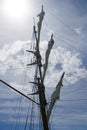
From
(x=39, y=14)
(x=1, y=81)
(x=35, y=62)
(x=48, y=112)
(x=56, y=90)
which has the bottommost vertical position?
(x=1, y=81)

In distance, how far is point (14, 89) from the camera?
46.3 metres

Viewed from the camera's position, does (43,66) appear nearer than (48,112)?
No

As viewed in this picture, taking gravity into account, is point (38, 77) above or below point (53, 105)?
above

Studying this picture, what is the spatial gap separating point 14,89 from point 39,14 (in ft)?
Answer: 95.4

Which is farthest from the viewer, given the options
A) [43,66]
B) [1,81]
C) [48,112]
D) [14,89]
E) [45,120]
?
[43,66]

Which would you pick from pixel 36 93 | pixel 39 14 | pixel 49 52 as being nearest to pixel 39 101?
pixel 36 93

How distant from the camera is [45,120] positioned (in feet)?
193

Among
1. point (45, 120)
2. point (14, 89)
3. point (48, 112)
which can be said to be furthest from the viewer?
point (48, 112)

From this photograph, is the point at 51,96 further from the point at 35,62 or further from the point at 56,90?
the point at 35,62

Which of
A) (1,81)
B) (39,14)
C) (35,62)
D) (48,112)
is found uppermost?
(39,14)

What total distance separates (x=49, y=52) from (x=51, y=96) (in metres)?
9.73

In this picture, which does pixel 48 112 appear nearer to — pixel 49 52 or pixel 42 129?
pixel 42 129

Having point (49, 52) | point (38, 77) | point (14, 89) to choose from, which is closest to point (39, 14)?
point (49, 52)

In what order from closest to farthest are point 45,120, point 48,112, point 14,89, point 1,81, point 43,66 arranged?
1. point 1,81
2. point 14,89
3. point 45,120
4. point 48,112
5. point 43,66
